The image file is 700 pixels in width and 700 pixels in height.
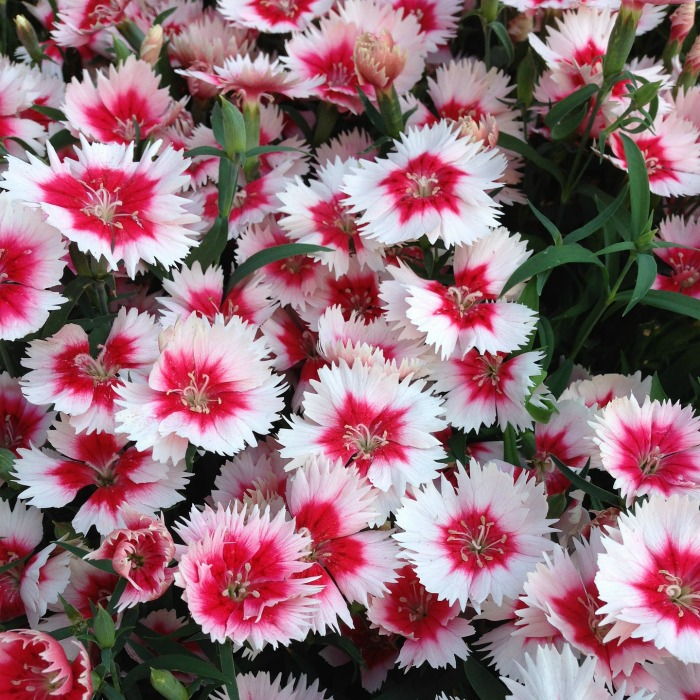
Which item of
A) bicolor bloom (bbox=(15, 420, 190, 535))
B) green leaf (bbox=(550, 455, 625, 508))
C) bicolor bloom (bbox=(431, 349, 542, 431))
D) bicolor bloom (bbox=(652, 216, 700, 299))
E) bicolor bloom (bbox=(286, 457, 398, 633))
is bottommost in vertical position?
bicolor bloom (bbox=(15, 420, 190, 535))

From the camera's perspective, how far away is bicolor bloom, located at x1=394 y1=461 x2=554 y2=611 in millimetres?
1043

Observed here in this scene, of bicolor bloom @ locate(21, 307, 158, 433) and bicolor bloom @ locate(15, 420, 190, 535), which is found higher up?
bicolor bloom @ locate(21, 307, 158, 433)

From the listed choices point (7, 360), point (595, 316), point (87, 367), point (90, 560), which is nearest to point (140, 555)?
point (90, 560)

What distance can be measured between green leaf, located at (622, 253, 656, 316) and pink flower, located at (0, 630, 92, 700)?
0.86m

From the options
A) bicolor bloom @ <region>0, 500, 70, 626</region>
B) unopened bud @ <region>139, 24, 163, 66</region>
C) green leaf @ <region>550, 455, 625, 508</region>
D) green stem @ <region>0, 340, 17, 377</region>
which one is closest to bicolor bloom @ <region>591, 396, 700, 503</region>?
green leaf @ <region>550, 455, 625, 508</region>

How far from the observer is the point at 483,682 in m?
1.04

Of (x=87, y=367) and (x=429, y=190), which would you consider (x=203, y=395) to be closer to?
(x=87, y=367)

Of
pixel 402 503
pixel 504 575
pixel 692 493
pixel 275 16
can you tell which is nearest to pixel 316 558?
pixel 402 503

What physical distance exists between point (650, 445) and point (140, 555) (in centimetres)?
70

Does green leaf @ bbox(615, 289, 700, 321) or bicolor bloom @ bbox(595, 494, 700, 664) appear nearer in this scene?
bicolor bloom @ bbox(595, 494, 700, 664)

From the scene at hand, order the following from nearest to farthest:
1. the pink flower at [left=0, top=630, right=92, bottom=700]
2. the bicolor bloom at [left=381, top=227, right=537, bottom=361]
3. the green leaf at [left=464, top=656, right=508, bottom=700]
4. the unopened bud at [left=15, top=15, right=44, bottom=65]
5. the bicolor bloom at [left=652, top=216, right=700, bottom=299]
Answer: the pink flower at [left=0, top=630, right=92, bottom=700] < the green leaf at [left=464, top=656, right=508, bottom=700] < the bicolor bloom at [left=381, top=227, right=537, bottom=361] < the bicolor bloom at [left=652, top=216, right=700, bottom=299] < the unopened bud at [left=15, top=15, right=44, bottom=65]

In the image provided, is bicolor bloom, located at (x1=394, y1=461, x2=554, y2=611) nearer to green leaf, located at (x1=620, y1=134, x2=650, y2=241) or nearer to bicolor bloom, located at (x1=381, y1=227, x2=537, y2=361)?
bicolor bloom, located at (x1=381, y1=227, x2=537, y2=361)

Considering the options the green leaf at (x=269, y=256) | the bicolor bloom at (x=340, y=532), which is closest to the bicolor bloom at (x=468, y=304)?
the green leaf at (x=269, y=256)

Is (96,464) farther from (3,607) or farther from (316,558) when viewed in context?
(316,558)
